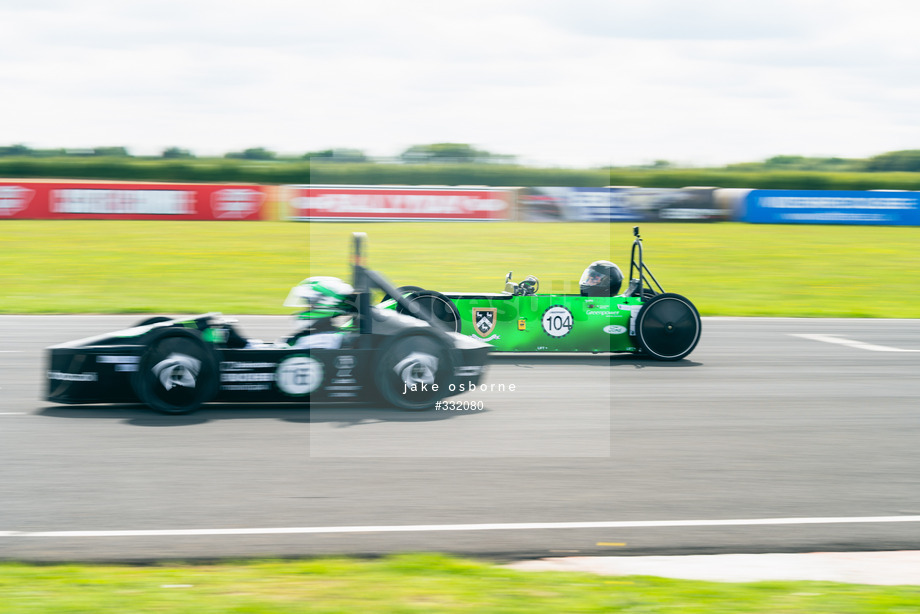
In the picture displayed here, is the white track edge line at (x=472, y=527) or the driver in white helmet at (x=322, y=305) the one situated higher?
the driver in white helmet at (x=322, y=305)

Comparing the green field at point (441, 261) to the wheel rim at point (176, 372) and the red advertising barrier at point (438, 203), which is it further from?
the red advertising barrier at point (438, 203)

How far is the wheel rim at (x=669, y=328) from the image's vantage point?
11.1m

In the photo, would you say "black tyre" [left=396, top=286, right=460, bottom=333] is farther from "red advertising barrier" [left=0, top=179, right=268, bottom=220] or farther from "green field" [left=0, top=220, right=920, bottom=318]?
"red advertising barrier" [left=0, top=179, right=268, bottom=220]

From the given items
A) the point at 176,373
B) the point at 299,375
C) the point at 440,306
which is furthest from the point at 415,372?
the point at 440,306

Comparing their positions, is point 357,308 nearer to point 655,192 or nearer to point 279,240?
point 279,240

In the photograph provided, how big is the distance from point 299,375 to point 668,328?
526 centimetres

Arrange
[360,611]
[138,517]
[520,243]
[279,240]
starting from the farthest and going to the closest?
[279,240] < [520,243] < [138,517] < [360,611]

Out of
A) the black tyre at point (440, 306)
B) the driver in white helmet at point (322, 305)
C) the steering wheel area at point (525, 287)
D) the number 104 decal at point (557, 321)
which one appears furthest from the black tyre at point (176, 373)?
the number 104 decal at point (557, 321)

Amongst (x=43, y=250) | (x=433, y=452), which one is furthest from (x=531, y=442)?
(x=43, y=250)

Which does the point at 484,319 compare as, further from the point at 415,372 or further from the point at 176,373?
the point at 176,373

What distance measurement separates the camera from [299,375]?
304 inches

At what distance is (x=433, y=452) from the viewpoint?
6703mm

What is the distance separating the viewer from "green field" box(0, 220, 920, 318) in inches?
433

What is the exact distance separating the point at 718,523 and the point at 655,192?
28716mm
